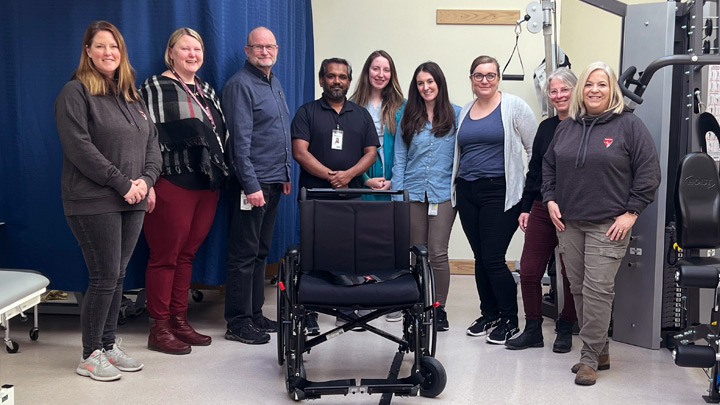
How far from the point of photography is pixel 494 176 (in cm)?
375

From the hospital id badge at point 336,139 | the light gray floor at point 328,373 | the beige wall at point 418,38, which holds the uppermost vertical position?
the beige wall at point 418,38

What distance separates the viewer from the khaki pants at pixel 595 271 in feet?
10.3

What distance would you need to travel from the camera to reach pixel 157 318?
353cm

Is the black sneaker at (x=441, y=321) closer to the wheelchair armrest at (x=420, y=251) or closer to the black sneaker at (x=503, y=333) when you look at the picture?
the black sneaker at (x=503, y=333)

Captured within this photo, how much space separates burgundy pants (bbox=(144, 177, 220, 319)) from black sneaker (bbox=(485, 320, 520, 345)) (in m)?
1.61

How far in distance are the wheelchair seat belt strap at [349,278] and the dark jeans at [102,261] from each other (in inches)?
31.8

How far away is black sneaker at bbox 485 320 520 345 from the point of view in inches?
149

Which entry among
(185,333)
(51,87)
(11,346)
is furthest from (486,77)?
(11,346)

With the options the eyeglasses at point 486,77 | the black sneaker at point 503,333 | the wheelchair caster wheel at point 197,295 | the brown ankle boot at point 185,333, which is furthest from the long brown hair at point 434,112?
the wheelchair caster wheel at point 197,295

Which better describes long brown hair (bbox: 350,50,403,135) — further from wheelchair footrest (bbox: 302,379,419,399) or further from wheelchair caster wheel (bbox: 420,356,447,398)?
wheelchair footrest (bbox: 302,379,419,399)

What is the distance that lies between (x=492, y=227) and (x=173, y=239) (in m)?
1.64

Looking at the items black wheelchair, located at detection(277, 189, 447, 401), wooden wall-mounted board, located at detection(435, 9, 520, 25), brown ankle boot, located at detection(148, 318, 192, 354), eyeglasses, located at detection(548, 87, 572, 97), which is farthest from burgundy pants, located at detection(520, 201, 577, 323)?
wooden wall-mounted board, located at detection(435, 9, 520, 25)

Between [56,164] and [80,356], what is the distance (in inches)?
40.3

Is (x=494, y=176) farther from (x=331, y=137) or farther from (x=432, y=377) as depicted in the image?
(x=432, y=377)
